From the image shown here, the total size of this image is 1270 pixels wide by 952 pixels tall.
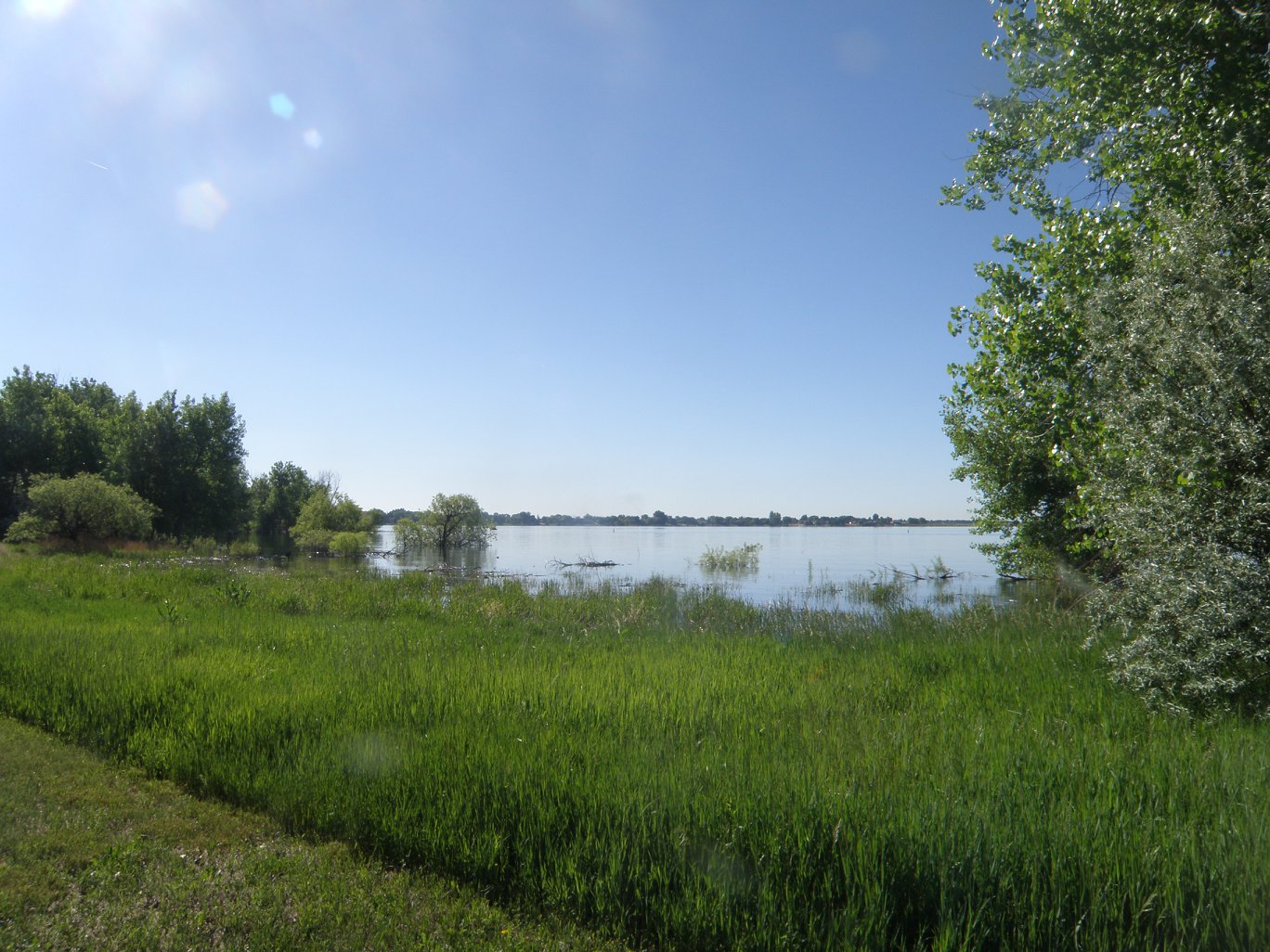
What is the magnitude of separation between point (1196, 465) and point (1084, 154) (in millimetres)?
7640

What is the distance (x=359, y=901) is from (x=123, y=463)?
59.0m

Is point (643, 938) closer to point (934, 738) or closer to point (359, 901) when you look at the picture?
point (359, 901)

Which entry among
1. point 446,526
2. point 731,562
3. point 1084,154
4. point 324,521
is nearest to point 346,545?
point 446,526

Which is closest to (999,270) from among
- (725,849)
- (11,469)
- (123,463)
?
(725,849)

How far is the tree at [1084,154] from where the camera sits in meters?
9.35

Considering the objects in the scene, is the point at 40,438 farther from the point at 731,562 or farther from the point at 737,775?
the point at 737,775

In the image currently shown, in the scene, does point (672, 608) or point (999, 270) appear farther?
point (672, 608)

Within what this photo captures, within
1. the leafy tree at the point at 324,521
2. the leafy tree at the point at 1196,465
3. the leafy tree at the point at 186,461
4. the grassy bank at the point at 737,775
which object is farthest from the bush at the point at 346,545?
the leafy tree at the point at 1196,465

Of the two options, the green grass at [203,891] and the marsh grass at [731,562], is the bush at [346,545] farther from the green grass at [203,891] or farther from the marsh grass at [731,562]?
the green grass at [203,891]

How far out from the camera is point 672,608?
1934 cm

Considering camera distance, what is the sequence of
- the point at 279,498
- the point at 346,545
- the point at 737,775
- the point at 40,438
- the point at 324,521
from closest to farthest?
the point at 737,775
the point at 40,438
the point at 346,545
the point at 324,521
the point at 279,498

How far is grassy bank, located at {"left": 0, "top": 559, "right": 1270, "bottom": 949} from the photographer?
3.75 m

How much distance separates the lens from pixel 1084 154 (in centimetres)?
1206

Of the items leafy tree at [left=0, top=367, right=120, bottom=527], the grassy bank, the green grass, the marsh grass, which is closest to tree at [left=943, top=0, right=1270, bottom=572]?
the grassy bank
